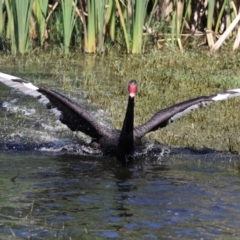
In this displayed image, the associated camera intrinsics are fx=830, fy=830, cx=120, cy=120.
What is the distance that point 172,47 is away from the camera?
1527 centimetres

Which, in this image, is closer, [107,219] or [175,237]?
[175,237]

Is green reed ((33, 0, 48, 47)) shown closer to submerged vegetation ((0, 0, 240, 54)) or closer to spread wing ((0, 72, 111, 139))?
submerged vegetation ((0, 0, 240, 54))

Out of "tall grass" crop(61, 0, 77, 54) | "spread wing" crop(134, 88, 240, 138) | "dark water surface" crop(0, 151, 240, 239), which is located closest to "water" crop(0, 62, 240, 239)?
"dark water surface" crop(0, 151, 240, 239)

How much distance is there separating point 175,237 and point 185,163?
2857 millimetres

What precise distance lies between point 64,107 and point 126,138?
2.76ft

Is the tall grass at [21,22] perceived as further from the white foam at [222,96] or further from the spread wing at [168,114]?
the white foam at [222,96]

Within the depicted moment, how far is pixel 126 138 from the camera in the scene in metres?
9.34

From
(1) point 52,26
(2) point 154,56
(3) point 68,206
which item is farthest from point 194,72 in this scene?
(3) point 68,206

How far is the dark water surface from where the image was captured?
662 centimetres

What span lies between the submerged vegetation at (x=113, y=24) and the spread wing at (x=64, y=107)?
4.66 meters

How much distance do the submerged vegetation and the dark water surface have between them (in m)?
5.42

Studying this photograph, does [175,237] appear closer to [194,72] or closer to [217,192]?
[217,192]

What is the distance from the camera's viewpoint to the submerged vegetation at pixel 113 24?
A: 14.5 metres

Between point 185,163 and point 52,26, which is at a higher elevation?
point 52,26
